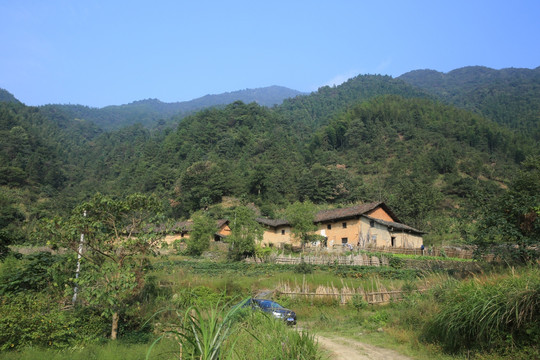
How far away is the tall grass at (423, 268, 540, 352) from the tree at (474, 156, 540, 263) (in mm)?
7486

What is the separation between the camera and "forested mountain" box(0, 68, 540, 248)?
70.3 metres

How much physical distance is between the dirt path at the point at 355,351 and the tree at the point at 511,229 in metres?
8.73

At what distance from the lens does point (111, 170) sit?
106m

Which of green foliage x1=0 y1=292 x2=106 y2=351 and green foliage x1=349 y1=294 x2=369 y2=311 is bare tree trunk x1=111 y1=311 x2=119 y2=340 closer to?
green foliage x1=0 y1=292 x2=106 y2=351

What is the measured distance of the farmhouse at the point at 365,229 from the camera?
128 ft

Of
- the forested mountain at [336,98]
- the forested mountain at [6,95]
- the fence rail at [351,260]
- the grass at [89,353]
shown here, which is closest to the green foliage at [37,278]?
the grass at [89,353]

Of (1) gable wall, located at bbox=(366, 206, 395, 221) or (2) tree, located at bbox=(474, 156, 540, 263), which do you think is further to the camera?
(1) gable wall, located at bbox=(366, 206, 395, 221)

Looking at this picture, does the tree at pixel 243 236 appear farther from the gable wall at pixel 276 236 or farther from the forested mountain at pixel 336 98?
the forested mountain at pixel 336 98

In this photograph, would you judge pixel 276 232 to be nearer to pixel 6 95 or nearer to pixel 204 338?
pixel 204 338

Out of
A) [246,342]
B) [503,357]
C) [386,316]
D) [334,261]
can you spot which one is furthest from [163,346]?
[334,261]

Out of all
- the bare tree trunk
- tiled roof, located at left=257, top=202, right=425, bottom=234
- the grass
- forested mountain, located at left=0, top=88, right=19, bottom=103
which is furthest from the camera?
forested mountain, located at left=0, top=88, right=19, bottom=103

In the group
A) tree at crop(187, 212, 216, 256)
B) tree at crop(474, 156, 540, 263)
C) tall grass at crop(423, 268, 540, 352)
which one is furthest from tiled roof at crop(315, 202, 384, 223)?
tall grass at crop(423, 268, 540, 352)

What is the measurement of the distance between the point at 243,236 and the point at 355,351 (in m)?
25.7

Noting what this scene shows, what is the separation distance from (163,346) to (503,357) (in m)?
6.84
